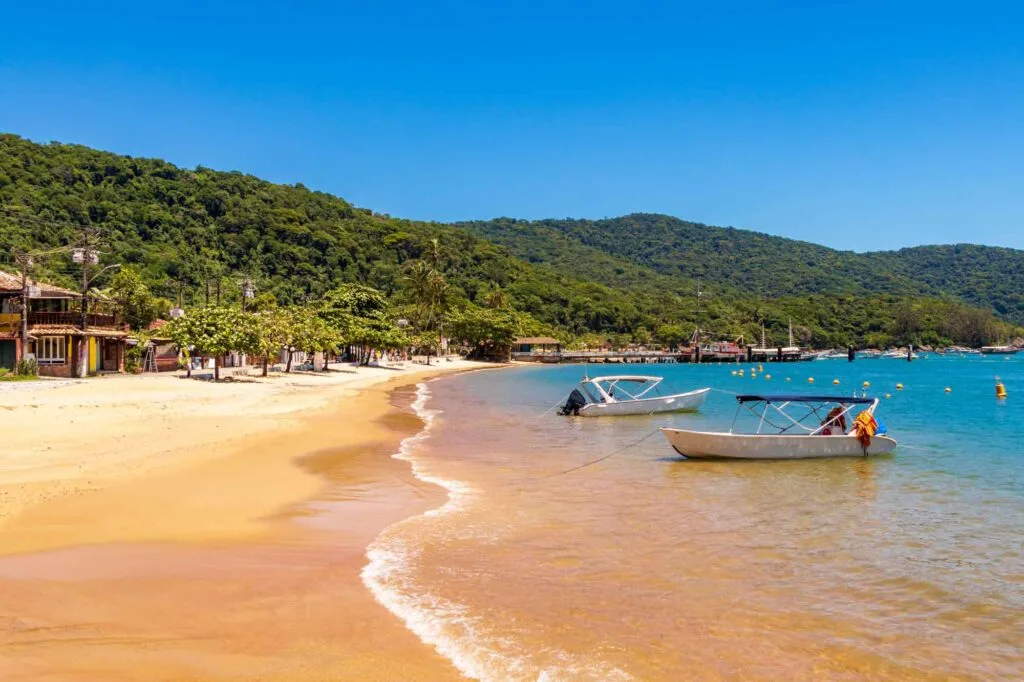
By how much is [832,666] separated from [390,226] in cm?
16338

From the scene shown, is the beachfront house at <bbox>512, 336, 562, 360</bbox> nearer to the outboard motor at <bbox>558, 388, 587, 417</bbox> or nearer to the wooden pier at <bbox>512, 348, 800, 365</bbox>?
the wooden pier at <bbox>512, 348, 800, 365</bbox>

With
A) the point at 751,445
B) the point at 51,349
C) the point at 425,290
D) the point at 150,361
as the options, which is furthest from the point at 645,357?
the point at 751,445

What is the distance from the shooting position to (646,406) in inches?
1427

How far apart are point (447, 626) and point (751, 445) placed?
14.7 meters

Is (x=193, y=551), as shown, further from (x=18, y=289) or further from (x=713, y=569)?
(x=18, y=289)

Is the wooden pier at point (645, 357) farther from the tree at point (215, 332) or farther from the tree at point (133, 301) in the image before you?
the tree at point (215, 332)

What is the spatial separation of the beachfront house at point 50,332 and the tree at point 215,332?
5017 mm

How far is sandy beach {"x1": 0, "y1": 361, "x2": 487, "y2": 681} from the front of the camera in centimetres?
662

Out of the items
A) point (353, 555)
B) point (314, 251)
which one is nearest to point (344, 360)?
point (314, 251)

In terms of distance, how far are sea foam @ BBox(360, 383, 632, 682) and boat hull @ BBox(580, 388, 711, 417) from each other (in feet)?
76.0

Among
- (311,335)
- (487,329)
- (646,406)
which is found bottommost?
(646,406)

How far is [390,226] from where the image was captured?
165000mm

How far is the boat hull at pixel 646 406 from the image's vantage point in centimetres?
3462

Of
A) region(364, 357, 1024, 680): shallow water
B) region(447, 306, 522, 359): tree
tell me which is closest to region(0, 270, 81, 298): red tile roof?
region(364, 357, 1024, 680): shallow water
